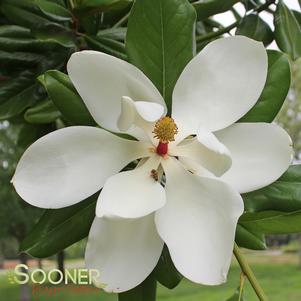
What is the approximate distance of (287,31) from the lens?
746 mm

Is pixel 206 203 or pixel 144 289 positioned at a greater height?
pixel 206 203

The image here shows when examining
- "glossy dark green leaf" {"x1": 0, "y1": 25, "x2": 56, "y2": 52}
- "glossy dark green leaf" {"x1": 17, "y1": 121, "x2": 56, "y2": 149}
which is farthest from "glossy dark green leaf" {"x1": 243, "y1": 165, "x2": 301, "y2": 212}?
"glossy dark green leaf" {"x1": 17, "y1": 121, "x2": 56, "y2": 149}

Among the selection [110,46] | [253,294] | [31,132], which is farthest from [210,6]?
[253,294]

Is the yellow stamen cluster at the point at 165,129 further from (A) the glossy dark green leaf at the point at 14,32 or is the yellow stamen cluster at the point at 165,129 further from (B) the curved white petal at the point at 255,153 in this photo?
(A) the glossy dark green leaf at the point at 14,32

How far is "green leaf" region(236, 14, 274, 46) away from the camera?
0.77m

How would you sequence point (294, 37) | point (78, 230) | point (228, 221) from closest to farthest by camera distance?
1. point (228, 221)
2. point (78, 230)
3. point (294, 37)

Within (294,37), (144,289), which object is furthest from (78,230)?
(294,37)

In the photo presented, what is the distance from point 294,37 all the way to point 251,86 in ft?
1.09

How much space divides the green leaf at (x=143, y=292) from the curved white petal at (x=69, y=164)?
0.46 ft

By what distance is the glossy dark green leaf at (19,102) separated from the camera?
679mm

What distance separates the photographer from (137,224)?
1.34 ft

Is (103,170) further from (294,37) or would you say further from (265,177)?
(294,37)

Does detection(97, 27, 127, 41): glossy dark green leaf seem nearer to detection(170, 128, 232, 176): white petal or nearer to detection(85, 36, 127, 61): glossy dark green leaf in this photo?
detection(85, 36, 127, 61): glossy dark green leaf

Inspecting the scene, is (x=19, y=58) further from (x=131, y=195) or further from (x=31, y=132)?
(x=131, y=195)
